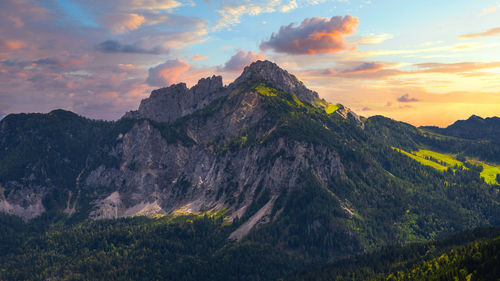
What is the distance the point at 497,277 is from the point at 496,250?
18.3 meters

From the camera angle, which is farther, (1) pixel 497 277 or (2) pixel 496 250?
(2) pixel 496 250

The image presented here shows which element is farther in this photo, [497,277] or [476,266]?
[476,266]

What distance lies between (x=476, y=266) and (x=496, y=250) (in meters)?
11.3

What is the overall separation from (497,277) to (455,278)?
16.4m

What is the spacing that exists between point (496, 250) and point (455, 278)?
23533 millimetres

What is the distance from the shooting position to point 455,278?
192750mm

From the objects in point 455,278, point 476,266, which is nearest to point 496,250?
point 476,266

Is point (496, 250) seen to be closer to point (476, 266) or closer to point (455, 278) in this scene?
point (476, 266)

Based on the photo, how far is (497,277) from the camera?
600 ft

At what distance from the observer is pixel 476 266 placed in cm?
19762

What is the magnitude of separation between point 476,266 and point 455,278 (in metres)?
13.0

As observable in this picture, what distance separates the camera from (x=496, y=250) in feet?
648
